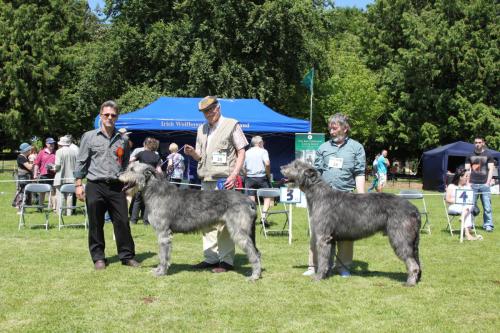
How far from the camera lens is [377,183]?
2233 cm

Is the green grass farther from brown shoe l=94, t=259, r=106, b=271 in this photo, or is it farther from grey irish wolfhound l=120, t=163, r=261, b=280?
grey irish wolfhound l=120, t=163, r=261, b=280

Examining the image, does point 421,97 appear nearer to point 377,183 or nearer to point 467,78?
point 467,78

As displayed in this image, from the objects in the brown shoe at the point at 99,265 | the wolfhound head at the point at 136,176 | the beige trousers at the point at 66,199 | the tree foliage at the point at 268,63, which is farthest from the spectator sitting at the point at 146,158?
the tree foliage at the point at 268,63

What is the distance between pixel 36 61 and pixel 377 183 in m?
21.5

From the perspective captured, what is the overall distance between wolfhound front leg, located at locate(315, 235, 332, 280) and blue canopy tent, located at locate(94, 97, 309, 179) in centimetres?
1063

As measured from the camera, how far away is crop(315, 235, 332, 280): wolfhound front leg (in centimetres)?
625

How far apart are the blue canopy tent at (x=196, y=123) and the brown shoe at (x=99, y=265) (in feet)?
31.8

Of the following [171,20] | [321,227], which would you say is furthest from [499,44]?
[321,227]

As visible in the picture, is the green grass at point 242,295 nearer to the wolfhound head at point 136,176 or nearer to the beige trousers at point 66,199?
the wolfhound head at point 136,176

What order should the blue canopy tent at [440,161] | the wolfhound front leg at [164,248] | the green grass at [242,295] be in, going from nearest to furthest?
the green grass at [242,295] < the wolfhound front leg at [164,248] < the blue canopy tent at [440,161]

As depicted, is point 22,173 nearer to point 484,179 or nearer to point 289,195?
point 289,195

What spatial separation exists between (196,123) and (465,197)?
8.67 meters

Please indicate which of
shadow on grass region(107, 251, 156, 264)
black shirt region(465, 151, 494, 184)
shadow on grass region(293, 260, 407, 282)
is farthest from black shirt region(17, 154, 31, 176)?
black shirt region(465, 151, 494, 184)

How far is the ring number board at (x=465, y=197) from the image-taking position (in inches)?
390
